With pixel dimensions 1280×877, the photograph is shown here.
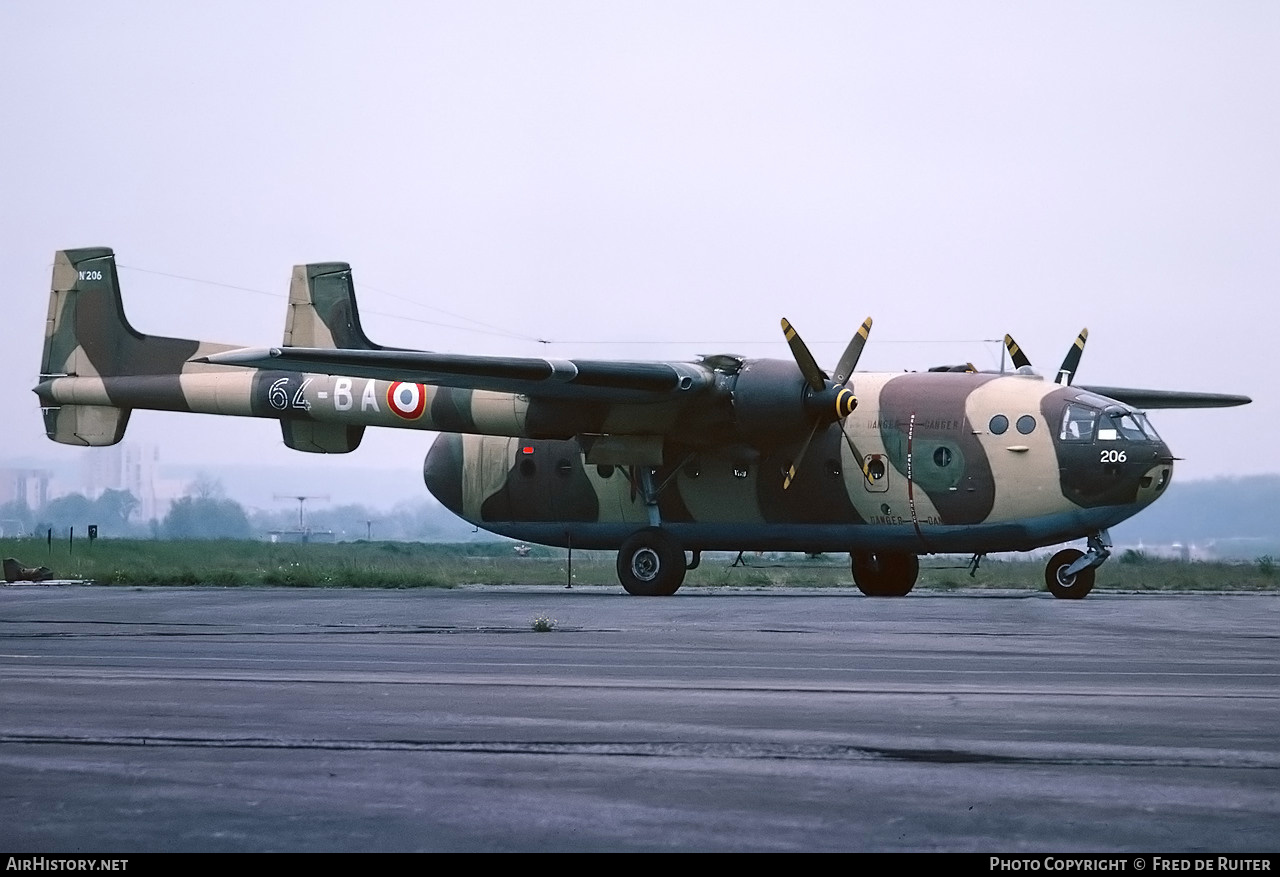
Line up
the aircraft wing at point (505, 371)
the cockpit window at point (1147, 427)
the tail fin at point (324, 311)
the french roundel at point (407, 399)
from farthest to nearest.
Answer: the tail fin at point (324, 311), the french roundel at point (407, 399), the cockpit window at point (1147, 427), the aircraft wing at point (505, 371)

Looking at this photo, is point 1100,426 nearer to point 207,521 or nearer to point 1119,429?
point 1119,429

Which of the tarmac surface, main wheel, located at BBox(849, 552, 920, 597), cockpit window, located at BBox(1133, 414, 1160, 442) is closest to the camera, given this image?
the tarmac surface

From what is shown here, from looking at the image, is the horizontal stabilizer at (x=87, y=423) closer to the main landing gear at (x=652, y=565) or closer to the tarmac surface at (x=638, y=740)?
the main landing gear at (x=652, y=565)

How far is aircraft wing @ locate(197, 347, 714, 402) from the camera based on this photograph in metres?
25.0

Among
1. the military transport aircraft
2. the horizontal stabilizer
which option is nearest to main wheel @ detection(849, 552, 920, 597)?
the military transport aircraft

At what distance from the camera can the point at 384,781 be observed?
7438mm

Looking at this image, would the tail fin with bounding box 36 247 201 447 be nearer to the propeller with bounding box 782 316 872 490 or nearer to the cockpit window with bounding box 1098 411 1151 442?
the propeller with bounding box 782 316 872 490

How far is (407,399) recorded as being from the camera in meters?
29.9

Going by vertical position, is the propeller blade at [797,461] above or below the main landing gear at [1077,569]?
above

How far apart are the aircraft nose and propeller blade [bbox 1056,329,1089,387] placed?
1263cm

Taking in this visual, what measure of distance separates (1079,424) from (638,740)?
62.4ft

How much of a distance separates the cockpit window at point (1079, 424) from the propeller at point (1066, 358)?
302cm

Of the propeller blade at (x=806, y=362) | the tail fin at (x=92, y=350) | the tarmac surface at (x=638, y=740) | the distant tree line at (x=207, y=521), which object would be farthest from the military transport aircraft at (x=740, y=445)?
the distant tree line at (x=207, y=521)

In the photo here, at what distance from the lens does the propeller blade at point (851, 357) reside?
2711 centimetres
